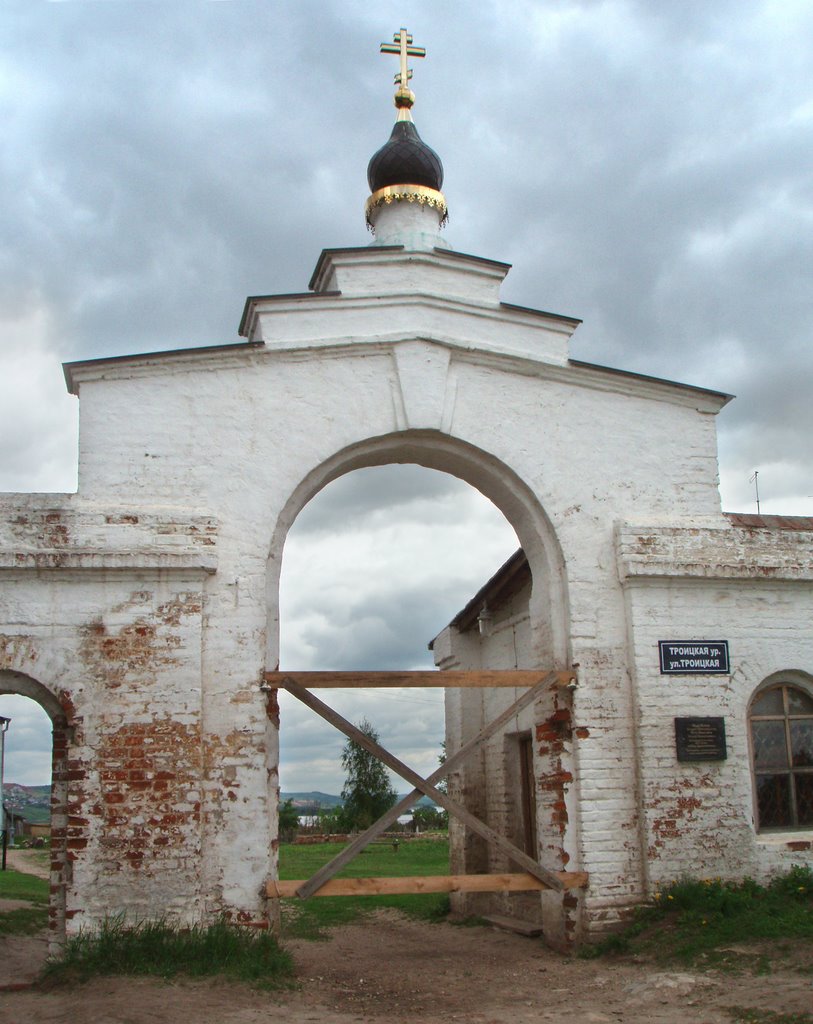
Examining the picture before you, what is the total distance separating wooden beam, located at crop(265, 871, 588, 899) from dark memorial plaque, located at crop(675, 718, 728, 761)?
1.37 metres

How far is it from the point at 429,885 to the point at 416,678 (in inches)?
65.2

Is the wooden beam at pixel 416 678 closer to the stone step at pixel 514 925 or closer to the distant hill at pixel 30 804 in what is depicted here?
the stone step at pixel 514 925

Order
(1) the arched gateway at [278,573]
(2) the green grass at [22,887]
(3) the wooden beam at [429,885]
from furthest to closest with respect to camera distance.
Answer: (2) the green grass at [22,887] < (3) the wooden beam at [429,885] < (1) the arched gateway at [278,573]

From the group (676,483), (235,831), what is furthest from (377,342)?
(235,831)

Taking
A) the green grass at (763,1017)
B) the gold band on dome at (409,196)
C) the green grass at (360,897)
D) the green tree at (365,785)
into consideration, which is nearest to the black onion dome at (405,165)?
the gold band on dome at (409,196)

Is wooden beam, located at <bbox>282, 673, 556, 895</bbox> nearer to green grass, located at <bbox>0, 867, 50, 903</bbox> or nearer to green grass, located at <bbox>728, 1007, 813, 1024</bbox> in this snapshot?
green grass, located at <bbox>728, 1007, 813, 1024</bbox>

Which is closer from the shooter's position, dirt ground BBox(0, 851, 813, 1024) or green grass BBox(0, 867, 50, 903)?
dirt ground BBox(0, 851, 813, 1024)

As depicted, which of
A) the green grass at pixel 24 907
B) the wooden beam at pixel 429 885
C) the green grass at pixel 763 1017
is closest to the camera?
the green grass at pixel 763 1017

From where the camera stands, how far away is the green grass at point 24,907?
10172 mm

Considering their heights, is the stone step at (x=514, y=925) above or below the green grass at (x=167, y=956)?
below

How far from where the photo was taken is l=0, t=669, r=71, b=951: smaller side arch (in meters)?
Answer: 7.66

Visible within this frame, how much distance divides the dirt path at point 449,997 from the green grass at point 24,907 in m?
1.29

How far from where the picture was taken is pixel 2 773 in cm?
1480

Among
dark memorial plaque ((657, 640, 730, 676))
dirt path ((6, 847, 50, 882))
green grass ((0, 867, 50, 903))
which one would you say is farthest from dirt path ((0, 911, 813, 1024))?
dirt path ((6, 847, 50, 882))
